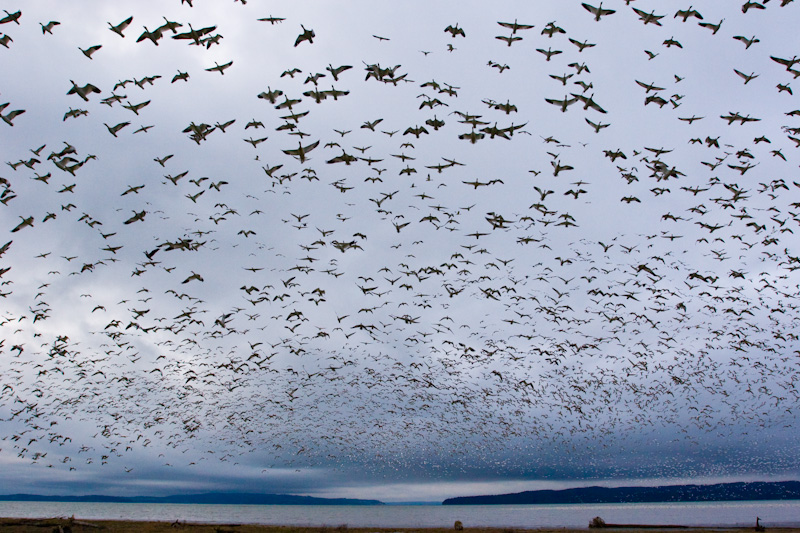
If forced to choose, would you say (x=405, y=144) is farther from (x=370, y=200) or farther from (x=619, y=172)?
(x=619, y=172)

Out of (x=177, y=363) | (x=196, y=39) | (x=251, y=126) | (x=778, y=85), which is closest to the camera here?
(x=196, y=39)

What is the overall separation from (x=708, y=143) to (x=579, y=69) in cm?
1004

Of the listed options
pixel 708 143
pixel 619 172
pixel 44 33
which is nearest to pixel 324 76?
pixel 44 33

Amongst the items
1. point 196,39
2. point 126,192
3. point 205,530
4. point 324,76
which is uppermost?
point 324,76

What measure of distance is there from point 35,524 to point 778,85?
52.0 m

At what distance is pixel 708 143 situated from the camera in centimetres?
2944

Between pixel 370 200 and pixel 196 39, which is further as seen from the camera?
pixel 370 200

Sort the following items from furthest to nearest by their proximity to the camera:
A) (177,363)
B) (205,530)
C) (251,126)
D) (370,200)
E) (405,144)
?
(177,363)
(205,530)
(370,200)
(405,144)
(251,126)

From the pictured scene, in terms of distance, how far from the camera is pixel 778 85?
82.3ft

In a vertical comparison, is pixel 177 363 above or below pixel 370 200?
below

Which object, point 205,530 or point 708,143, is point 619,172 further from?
point 205,530

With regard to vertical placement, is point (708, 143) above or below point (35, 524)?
above

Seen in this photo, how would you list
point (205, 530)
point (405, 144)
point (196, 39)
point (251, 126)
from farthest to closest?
point (205, 530) < point (405, 144) < point (251, 126) < point (196, 39)

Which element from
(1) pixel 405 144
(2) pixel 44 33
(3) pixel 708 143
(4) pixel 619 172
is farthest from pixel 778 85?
(2) pixel 44 33
